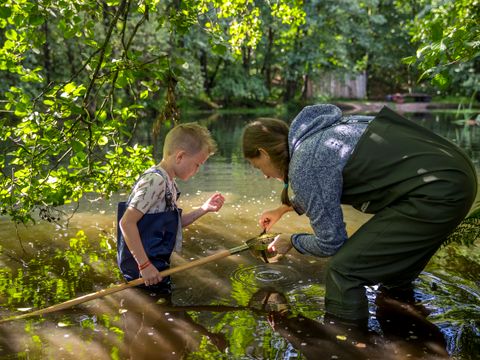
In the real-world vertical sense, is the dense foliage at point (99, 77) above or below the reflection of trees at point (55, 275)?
above

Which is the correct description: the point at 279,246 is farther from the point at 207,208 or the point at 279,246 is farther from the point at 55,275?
the point at 55,275

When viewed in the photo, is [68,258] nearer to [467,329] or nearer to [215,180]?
[467,329]

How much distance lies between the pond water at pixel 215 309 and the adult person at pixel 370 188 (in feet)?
0.95

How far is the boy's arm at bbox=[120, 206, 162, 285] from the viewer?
129 inches

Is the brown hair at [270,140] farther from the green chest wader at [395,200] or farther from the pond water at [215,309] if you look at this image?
the pond water at [215,309]

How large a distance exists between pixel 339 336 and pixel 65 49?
17.3 metres

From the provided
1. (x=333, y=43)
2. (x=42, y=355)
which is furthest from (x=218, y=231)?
(x=333, y=43)

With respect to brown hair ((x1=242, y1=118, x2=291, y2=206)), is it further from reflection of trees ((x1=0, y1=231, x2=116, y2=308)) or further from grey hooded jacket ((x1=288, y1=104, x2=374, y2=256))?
reflection of trees ((x1=0, y1=231, x2=116, y2=308))

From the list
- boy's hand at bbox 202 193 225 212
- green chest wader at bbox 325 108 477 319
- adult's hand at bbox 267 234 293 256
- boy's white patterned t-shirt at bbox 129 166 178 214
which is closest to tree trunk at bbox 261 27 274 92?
boy's hand at bbox 202 193 225 212

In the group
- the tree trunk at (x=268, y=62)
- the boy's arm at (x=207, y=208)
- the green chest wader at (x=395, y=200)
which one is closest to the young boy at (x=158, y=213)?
the boy's arm at (x=207, y=208)

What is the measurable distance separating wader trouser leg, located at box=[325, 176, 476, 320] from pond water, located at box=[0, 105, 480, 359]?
19cm

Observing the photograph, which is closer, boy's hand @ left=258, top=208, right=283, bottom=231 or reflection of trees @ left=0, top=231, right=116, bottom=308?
reflection of trees @ left=0, top=231, right=116, bottom=308

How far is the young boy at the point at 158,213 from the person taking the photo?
10.9ft

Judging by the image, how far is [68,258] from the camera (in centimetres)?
425
